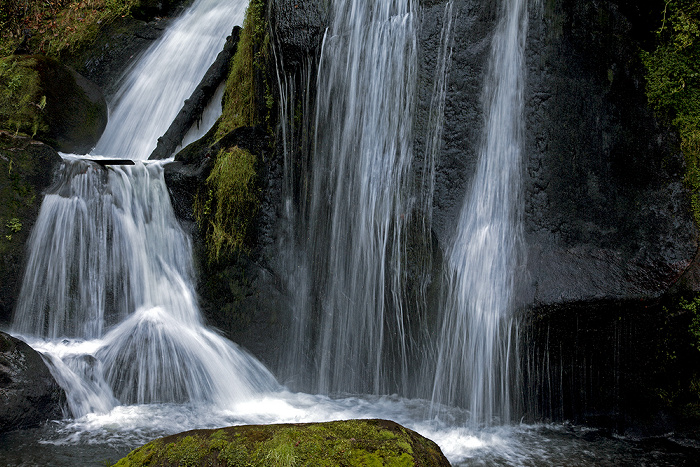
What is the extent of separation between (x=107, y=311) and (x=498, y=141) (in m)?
4.83

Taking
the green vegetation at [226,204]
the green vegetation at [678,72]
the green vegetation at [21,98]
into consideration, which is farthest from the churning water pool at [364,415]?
the green vegetation at [21,98]

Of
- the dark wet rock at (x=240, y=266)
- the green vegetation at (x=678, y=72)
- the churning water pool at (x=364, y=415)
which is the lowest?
the churning water pool at (x=364, y=415)

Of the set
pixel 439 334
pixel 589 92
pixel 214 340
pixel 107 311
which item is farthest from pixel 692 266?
pixel 107 311

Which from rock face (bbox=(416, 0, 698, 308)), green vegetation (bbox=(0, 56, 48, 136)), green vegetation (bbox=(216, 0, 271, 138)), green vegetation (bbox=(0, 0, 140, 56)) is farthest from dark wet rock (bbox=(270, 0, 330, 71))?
green vegetation (bbox=(0, 0, 140, 56))

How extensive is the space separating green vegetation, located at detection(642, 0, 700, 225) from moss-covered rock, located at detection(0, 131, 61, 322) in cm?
692

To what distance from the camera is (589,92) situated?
5.70 m

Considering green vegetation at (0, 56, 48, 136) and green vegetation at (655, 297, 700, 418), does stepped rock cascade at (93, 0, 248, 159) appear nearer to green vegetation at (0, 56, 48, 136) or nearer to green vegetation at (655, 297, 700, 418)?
green vegetation at (0, 56, 48, 136)

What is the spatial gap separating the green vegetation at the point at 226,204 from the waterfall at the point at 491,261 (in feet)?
8.83

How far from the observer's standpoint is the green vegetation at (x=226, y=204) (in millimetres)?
6789

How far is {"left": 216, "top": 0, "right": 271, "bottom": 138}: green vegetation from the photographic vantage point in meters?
7.11

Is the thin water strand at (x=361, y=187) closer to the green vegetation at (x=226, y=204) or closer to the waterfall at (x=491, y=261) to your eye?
the waterfall at (x=491, y=261)

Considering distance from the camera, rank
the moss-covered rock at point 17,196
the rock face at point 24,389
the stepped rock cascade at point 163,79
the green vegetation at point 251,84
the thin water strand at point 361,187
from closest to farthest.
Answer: the rock face at point 24,389, the moss-covered rock at point 17,196, the thin water strand at point 361,187, the green vegetation at point 251,84, the stepped rock cascade at point 163,79

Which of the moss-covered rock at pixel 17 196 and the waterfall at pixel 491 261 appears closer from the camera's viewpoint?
the waterfall at pixel 491 261

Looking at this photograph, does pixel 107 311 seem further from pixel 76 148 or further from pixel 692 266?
pixel 692 266
